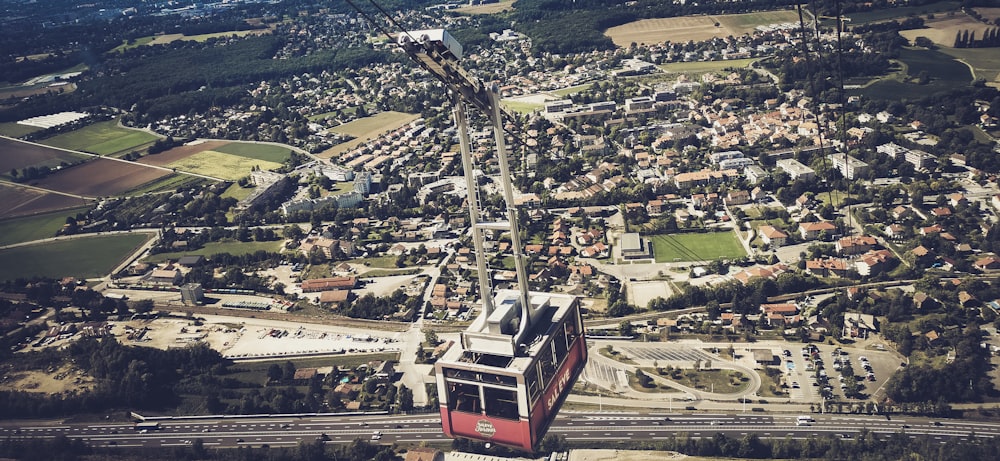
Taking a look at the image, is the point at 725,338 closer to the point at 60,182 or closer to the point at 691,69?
the point at 691,69

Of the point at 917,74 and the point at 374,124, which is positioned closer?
the point at 917,74

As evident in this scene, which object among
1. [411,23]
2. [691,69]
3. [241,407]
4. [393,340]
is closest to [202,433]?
[241,407]

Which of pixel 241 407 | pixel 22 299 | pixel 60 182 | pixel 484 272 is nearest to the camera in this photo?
pixel 484 272

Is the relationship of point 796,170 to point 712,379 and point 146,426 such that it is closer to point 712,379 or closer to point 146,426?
point 712,379

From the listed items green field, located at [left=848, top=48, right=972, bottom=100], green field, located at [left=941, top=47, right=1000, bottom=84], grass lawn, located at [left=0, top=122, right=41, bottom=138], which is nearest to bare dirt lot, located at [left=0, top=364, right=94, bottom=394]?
grass lawn, located at [left=0, top=122, right=41, bottom=138]

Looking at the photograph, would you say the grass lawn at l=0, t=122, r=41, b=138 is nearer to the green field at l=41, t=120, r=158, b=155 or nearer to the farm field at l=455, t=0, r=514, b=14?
the green field at l=41, t=120, r=158, b=155

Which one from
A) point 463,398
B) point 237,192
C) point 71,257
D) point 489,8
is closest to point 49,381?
point 71,257

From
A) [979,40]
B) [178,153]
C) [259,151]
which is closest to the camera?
[979,40]
